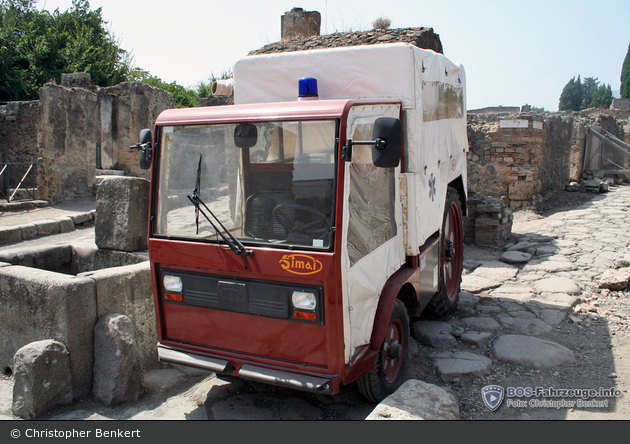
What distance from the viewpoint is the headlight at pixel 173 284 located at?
3.27 metres

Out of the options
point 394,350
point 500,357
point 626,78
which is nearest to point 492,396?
point 500,357

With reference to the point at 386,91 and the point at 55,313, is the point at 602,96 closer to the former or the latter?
the point at 386,91

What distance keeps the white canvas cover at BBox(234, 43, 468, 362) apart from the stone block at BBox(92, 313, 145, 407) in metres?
1.76

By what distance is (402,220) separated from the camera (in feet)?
12.3

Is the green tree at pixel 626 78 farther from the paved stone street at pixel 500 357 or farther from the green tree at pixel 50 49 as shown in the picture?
the paved stone street at pixel 500 357

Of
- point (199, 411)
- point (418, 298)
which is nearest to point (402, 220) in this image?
point (418, 298)

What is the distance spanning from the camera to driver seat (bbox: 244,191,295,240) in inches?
118

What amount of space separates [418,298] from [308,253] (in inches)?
63.0

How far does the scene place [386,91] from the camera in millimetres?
3715

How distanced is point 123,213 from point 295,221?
2.58m

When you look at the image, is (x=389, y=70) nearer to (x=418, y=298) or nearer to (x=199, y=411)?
(x=418, y=298)

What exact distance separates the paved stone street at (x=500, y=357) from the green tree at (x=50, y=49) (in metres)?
24.0

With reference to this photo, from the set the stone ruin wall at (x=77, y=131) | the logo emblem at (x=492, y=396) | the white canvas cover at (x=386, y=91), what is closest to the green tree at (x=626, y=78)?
the stone ruin wall at (x=77, y=131)

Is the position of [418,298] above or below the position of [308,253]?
below
